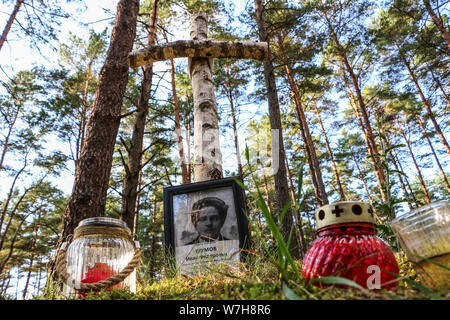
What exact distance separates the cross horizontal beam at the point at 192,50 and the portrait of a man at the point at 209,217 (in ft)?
6.31

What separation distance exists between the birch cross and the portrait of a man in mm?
431

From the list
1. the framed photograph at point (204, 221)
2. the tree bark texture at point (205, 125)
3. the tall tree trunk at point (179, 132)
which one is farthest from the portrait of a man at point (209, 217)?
the tall tree trunk at point (179, 132)

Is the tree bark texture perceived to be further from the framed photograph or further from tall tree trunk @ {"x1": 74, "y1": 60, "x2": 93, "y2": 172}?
tall tree trunk @ {"x1": 74, "y1": 60, "x2": 93, "y2": 172}

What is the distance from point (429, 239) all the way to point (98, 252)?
126 cm

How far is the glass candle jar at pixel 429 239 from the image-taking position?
65cm

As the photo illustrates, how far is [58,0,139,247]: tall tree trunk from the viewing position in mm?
2396

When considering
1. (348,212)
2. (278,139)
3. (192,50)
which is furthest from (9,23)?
(348,212)

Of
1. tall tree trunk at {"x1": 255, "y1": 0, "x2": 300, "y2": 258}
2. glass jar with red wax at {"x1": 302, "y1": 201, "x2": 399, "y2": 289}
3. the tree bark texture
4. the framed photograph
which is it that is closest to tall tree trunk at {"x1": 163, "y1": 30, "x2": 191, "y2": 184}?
tall tree trunk at {"x1": 255, "y1": 0, "x2": 300, "y2": 258}

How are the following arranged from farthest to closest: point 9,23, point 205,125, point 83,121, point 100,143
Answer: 1. point 83,121
2. point 9,23
3. point 205,125
4. point 100,143

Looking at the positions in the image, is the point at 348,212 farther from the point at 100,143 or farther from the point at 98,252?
the point at 100,143

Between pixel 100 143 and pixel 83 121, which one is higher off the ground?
pixel 83 121

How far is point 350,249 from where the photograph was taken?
2.15 ft

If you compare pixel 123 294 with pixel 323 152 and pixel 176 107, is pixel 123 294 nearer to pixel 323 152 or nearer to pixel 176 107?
pixel 176 107

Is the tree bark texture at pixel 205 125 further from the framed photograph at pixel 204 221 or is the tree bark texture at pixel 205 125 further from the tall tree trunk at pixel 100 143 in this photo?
the tall tree trunk at pixel 100 143
